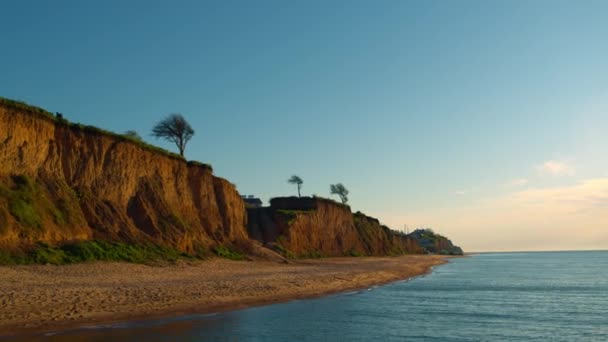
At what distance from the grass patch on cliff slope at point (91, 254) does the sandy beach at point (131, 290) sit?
1.04 m

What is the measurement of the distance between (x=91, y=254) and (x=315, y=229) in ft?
136

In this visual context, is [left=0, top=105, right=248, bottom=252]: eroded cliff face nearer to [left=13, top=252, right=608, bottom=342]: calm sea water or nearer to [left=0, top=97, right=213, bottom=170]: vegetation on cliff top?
[left=0, top=97, right=213, bottom=170]: vegetation on cliff top

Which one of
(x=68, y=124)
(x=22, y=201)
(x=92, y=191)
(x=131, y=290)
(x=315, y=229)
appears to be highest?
(x=68, y=124)

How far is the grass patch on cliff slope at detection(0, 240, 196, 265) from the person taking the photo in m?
24.8

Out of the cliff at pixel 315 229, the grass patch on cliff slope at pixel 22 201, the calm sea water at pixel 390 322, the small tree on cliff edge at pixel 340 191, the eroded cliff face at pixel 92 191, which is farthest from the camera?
the small tree on cliff edge at pixel 340 191

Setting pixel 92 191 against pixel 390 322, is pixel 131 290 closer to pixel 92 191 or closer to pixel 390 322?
pixel 390 322

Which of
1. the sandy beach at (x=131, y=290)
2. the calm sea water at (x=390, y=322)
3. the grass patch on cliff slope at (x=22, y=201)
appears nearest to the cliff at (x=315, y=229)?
the sandy beach at (x=131, y=290)

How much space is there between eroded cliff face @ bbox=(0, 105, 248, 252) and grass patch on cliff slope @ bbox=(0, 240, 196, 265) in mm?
704

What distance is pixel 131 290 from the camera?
21.5 metres

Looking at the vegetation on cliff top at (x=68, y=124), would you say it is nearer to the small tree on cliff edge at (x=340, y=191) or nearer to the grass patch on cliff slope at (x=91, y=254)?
the grass patch on cliff slope at (x=91, y=254)

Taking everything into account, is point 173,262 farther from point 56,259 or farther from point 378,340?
point 378,340

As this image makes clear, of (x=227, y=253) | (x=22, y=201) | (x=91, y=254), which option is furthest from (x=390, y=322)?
(x=227, y=253)

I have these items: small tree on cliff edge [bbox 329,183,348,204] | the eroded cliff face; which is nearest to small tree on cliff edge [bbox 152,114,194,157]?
the eroded cliff face

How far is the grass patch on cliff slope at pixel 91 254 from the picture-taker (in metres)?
24.8
